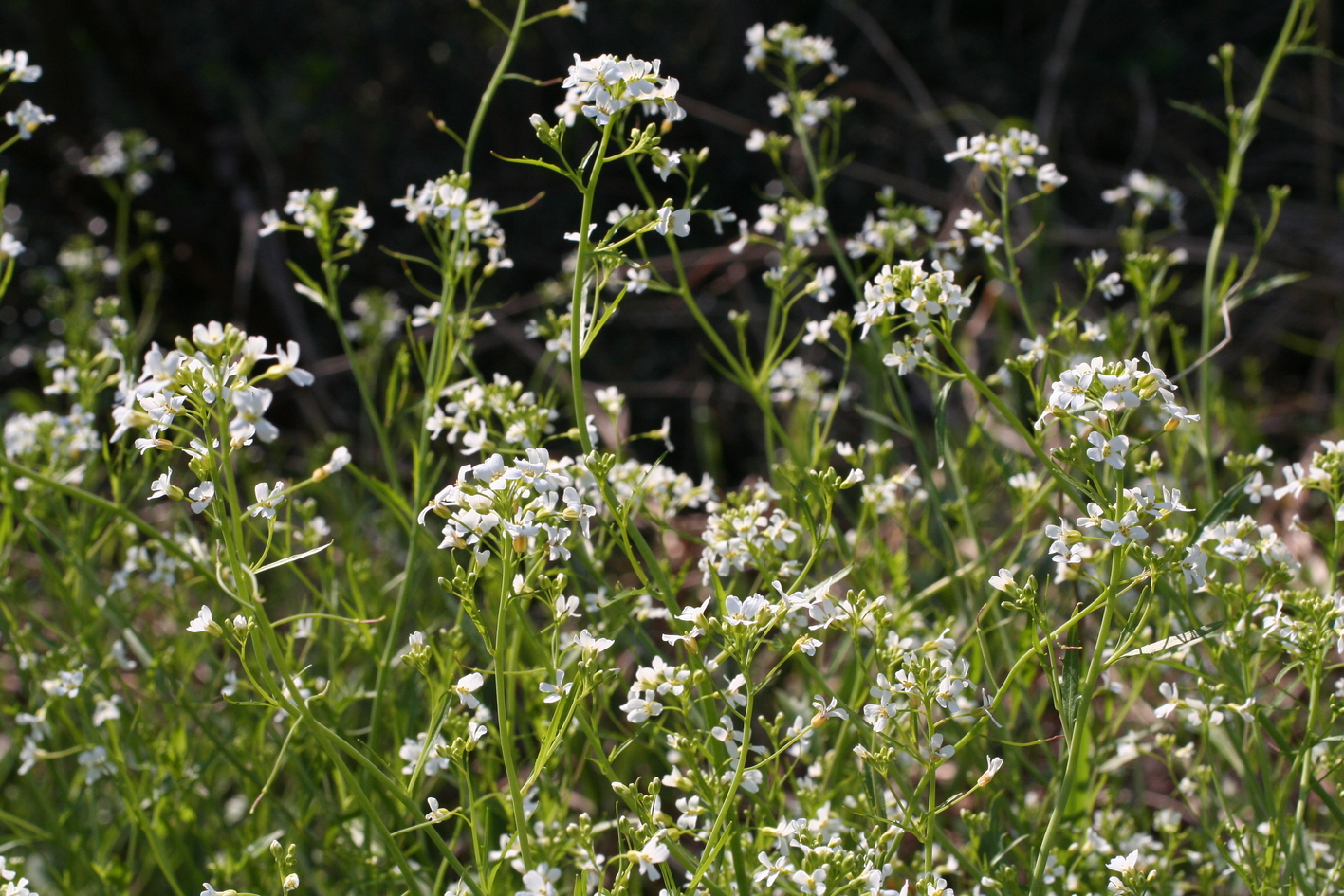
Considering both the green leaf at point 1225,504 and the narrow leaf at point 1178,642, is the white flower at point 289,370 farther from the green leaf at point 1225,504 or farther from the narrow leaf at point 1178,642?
the green leaf at point 1225,504

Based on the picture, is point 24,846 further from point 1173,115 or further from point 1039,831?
point 1173,115

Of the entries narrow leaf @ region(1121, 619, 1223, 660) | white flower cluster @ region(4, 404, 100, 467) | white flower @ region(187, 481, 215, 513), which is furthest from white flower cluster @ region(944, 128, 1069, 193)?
white flower cluster @ region(4, 404, 100, 467)

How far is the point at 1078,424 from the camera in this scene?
210 centimetres

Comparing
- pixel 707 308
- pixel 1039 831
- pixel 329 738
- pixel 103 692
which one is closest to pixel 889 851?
pixel 1039 831

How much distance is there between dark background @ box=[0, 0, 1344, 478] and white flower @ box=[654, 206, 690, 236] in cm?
277

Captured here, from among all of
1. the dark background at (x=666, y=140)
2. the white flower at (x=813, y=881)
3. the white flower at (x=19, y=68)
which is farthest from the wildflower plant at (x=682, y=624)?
the dark background at (x=666, y=140)

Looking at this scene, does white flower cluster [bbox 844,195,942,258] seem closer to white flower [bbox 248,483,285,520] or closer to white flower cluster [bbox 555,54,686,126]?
white flower cluster [bbox 555,54,686,126]

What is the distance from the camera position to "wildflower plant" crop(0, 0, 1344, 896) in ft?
4.13

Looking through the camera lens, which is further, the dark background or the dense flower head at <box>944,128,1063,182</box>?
the dark background

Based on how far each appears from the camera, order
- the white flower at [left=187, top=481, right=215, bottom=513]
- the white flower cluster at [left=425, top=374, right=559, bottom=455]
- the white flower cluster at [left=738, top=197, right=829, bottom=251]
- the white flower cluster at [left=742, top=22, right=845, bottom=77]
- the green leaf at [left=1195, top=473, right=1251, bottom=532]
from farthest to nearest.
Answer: the white flower cluster at [left=742, top=22, right=845, bottom=77] → the white flower cluster at [left=738, top=197, right=829, bottom=251] → the white flower cluster at [left=425, top=374, right=559, bottom=455] → the green leaf at [left=1195, top=473, right=1251, bottom=532] → the white flower at [left=187, top=481, right=215, bottom=513]

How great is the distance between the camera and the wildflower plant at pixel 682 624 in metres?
1.26

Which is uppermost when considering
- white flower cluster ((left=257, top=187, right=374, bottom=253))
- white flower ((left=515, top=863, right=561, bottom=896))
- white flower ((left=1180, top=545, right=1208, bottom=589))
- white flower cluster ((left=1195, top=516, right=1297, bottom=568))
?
white flower cluster ((left=257, top=187, right=374, bottom=253))

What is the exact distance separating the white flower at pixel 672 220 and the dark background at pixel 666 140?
2770 millimetres

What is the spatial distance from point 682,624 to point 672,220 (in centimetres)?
49
